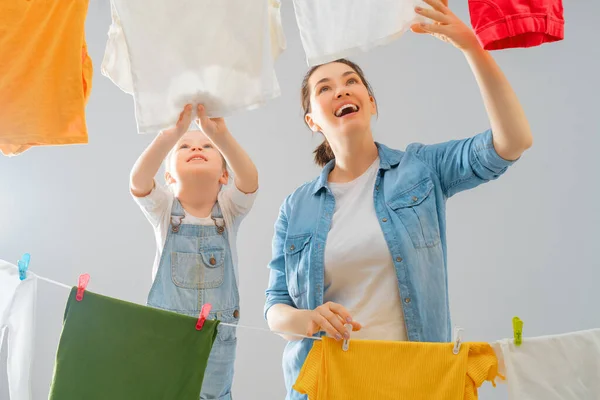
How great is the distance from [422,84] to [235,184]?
1.41m

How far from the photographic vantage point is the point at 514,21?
1.15 m

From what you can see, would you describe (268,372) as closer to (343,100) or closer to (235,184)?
(235,184)

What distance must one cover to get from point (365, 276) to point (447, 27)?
19.8 inches

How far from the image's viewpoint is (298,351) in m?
1.36

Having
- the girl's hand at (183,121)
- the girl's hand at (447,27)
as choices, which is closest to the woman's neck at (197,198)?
the girl's hand at (183,121)

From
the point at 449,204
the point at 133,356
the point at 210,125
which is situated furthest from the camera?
the point at 449,204

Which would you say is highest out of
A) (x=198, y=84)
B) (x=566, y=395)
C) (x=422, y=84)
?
(x=422, y=84)

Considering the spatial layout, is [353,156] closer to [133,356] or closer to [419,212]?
[419,212]

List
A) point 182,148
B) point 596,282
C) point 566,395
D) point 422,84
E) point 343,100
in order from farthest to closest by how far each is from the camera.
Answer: point 422,84 < point 596,282 < point 182,148 < point 343,100 < point 566,395

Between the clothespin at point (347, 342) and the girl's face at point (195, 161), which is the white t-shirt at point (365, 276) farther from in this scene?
the girl's face at point (195, 161)

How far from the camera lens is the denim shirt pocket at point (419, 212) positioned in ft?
4.40

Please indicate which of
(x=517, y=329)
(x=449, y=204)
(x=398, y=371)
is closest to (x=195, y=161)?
(x=398, y=371)

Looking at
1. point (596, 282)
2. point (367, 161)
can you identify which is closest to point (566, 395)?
point (367, 161)

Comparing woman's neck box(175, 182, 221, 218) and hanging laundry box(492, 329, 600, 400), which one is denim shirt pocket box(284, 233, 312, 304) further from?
hanging laundry box(492, 329, 600, 400)
